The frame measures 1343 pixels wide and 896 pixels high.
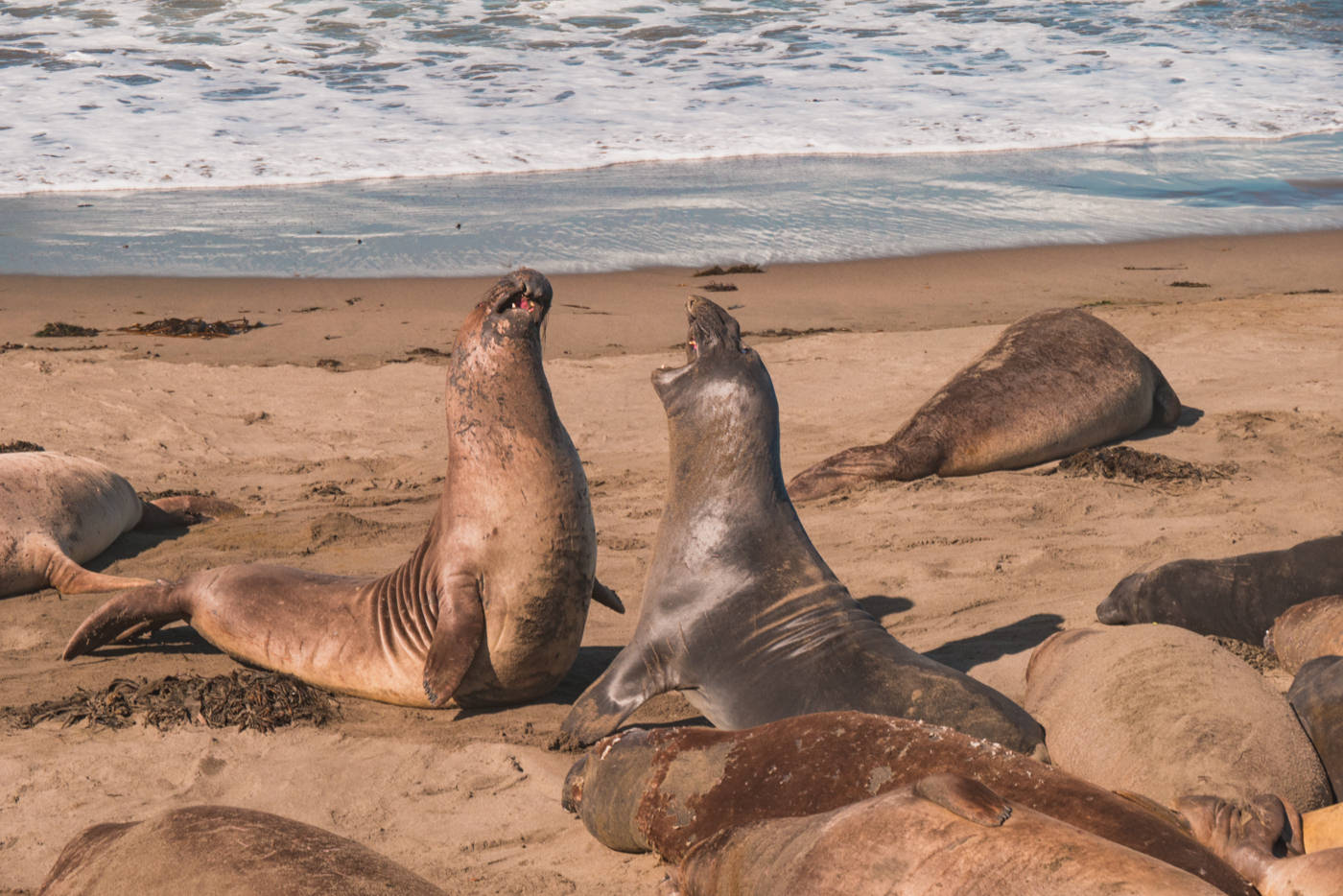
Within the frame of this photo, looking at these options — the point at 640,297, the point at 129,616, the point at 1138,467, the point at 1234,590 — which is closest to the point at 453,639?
the point at 129,616

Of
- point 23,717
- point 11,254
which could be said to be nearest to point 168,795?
point 23,717

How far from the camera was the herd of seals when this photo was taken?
84.2 inches

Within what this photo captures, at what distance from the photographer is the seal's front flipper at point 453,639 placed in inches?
158

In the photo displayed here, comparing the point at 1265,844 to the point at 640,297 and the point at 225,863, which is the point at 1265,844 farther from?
the point at 640,297

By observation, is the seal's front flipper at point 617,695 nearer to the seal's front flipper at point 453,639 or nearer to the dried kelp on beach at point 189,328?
the seal's front flipper at point 453,639

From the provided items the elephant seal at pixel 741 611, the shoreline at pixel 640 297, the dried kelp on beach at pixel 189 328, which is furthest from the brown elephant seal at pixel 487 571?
the dried kelp on beach at pixel 189 328

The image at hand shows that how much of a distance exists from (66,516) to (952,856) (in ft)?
16.3

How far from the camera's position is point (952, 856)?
74.9 inches

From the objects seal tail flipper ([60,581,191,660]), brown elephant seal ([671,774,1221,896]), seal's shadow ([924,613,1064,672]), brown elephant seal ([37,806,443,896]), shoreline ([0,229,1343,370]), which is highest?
brown elephant seal ([671,774,1221,896])

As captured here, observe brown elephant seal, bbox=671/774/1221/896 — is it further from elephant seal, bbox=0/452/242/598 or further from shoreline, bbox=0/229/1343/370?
shoreline, bbox=0/229/1343/370

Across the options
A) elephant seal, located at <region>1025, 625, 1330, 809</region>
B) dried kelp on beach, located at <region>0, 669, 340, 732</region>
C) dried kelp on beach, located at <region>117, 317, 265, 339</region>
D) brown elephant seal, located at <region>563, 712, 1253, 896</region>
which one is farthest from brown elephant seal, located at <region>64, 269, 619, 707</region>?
dried kelp on beach, located at <region>117, 317, 265, 339</region>

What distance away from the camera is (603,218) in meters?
12.5

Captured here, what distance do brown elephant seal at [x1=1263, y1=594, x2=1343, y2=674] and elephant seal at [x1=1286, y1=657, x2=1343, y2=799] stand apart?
415 millimetres

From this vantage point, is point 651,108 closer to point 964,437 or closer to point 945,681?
point 964,437
